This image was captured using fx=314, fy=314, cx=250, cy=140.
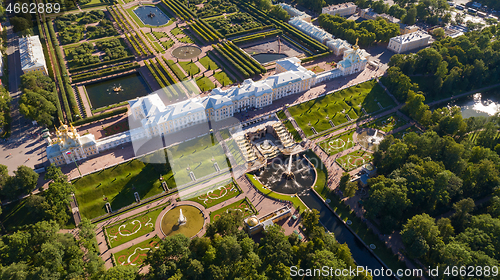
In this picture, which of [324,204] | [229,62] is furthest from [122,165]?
[229,62]

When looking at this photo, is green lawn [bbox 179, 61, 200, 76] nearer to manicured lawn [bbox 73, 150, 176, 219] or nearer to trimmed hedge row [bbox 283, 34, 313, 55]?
manicured lawn [bbox 73, 150, 176, 219]

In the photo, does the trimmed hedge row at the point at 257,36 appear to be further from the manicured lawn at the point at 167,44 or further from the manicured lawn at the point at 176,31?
the manicured lawn at the point at 176,31

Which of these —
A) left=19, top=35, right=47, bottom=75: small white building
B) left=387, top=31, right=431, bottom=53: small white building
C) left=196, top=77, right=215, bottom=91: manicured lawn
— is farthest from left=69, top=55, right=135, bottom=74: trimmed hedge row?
left=387, top=31, right=431, bottom=53: small white building

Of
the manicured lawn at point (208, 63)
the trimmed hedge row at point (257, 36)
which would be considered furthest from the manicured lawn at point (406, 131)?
the trimmed hedge row at point (257, 36)

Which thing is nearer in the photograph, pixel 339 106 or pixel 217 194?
pixel 217 194

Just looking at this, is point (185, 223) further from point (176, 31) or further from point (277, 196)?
point (176, 31)

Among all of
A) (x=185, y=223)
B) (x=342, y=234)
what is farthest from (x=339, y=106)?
(x=185, y=223)
